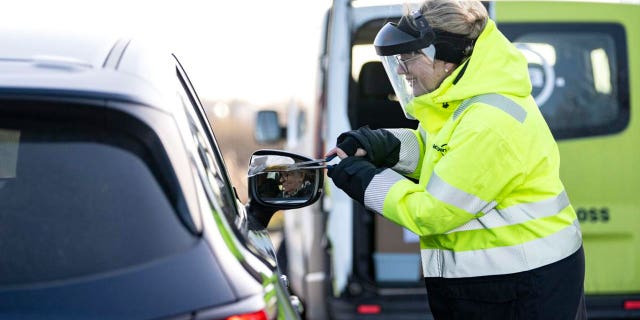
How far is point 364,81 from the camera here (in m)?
7.72

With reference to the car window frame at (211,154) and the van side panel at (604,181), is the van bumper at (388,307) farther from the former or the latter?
the car window frame at (211,154)

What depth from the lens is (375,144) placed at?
4.20m

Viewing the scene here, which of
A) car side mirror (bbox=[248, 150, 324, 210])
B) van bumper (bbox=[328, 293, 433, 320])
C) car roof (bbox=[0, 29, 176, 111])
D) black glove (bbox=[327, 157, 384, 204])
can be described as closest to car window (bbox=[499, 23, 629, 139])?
van bumper (bbox=[328, 293, 433, 320])

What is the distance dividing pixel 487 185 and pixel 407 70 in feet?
1.79

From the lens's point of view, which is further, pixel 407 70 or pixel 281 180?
pixel 407 70

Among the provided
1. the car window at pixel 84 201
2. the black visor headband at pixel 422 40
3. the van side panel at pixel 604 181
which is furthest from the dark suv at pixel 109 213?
the van side panel at pixel 604 181

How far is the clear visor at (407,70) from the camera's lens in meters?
3.92

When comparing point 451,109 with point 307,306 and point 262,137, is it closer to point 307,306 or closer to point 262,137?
point 307,306

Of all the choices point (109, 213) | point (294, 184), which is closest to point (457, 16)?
point (294, 184)

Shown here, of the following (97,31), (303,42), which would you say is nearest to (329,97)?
(303,42)

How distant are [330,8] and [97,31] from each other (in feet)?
13.5

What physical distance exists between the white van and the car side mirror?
3.18 metres

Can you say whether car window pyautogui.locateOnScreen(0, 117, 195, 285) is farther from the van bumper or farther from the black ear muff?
the van bumper

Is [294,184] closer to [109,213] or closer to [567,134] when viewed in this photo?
[109,213]
